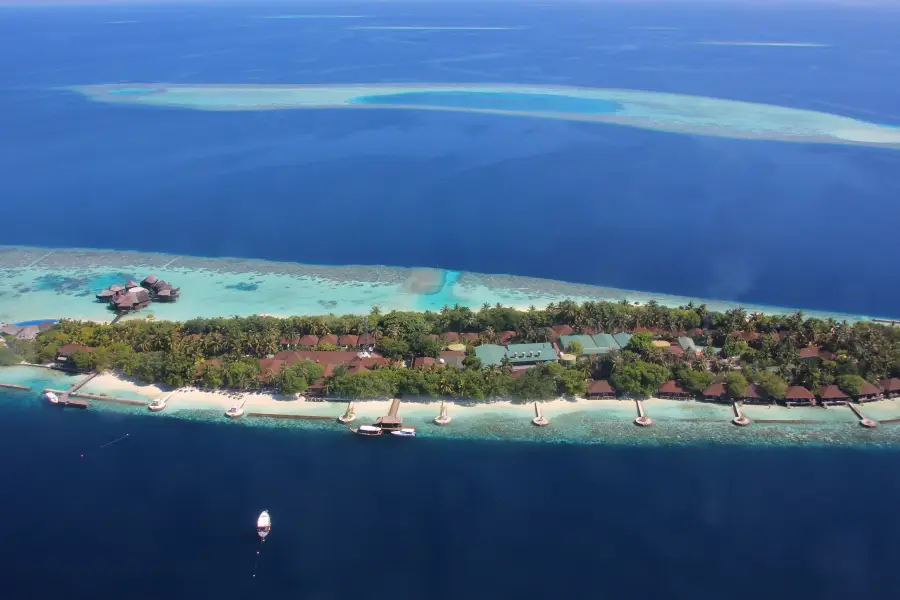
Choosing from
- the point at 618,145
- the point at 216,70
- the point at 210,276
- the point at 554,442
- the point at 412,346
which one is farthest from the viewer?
the point at 216,70

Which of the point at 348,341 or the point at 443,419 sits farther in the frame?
the point at 348,341

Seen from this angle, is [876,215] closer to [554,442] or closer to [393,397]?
[554,442]

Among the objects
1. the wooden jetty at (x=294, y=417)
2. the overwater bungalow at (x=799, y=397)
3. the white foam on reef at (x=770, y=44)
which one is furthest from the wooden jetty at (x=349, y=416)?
the white foam on reef at (x=770, y=44)

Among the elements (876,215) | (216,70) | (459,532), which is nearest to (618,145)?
(876,215)

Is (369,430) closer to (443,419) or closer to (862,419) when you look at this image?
(443,419)

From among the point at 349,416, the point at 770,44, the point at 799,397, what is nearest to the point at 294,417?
the point at 349,416

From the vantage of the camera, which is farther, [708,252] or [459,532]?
[708,252]
